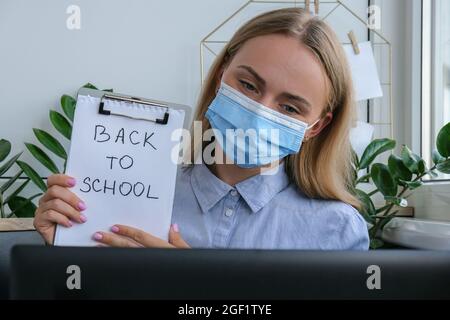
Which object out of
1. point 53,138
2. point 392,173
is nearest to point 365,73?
point 392,173

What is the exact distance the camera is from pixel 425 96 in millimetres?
1726

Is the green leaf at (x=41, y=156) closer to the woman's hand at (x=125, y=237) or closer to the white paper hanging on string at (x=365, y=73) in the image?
the white paper hanging on string at (x=365, y=73)

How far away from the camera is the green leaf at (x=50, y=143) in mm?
1641

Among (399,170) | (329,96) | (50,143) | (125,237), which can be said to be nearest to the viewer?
(125,237)

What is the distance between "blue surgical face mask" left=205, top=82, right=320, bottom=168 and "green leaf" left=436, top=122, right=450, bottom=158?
56 cm

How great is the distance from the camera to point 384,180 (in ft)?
4.66

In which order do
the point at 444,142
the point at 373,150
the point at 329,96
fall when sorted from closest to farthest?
the point at 329,96 < the point at 444,142 < the point at 373,150

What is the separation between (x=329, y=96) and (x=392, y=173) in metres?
0.63

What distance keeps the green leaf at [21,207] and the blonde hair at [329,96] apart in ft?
3.02

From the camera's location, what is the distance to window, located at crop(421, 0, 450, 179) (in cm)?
170

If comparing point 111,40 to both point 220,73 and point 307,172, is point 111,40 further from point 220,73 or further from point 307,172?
point 307,172

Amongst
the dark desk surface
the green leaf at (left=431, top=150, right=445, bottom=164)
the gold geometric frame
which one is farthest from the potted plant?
the green leaf at (left=431, top=150, right=445, bottom=164)

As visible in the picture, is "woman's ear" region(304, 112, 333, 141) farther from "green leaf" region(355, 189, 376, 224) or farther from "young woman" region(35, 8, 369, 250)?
"green leaf" region(355, 189, 376, 224)

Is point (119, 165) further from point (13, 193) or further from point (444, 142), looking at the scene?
point (13, 193)
